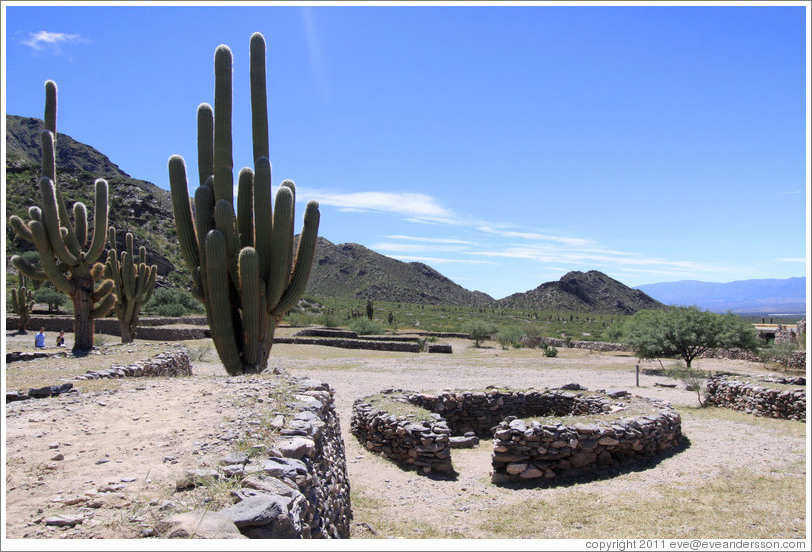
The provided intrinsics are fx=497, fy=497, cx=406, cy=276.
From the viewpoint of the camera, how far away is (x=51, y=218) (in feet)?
56.4

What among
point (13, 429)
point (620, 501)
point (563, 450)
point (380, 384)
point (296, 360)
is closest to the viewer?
point (13, 429)

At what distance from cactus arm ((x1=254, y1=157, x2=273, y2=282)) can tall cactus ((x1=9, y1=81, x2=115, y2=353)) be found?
8528mm

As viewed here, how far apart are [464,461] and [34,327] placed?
3569 centimetres

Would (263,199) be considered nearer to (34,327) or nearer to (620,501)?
(620,501)

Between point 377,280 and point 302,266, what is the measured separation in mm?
91561

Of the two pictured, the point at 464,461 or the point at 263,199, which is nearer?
the point at 464,461

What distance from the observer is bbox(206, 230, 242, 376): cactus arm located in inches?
493

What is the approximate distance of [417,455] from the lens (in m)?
9.63

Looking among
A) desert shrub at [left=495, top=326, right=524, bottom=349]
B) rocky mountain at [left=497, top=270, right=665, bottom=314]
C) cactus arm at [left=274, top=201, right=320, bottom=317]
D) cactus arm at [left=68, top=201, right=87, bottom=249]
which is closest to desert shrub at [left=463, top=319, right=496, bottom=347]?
desert shrub at [left=495, top=326, right=524, bottom=349]

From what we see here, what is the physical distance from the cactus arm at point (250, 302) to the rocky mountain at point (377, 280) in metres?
83.3


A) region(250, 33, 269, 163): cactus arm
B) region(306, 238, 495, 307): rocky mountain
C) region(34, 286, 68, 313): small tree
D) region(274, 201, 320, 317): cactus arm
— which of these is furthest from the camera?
region(306, 238, 495, 307): rocky mountain

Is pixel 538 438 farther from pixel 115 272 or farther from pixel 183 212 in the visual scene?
pixel 115 272

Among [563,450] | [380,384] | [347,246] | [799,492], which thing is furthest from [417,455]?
[347,246]

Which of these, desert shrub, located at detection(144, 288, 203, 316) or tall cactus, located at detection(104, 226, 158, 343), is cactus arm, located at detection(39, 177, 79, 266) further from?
desert shrub, located at detection(144, 288, 203, 316)
